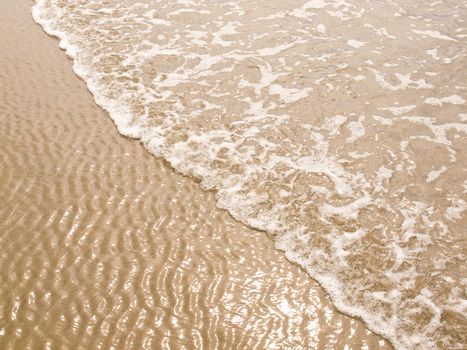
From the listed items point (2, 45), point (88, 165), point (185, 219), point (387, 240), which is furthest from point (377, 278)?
point (2, 45)

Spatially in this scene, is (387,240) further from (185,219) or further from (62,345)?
(62,345)

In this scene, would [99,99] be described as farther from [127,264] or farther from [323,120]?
[323,120]

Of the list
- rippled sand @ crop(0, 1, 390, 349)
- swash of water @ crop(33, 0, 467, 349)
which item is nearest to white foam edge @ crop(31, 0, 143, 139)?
swash of water @ crop(33, 0, 467, 349)

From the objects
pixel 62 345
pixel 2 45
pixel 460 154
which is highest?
pixel 2 45

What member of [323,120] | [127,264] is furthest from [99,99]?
[323,120]

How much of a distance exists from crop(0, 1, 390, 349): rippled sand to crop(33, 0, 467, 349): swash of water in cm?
31

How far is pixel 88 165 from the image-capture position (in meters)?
5.43

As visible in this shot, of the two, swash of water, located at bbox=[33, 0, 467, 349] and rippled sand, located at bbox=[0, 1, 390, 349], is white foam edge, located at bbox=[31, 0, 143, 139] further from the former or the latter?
rippled sand, located at bbox=[0, 1, 390, 349]

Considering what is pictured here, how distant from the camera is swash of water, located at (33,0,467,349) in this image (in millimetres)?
4270

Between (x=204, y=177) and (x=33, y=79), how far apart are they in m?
3.87

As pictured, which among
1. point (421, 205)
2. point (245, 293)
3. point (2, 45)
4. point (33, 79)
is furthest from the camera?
point (2, 45)

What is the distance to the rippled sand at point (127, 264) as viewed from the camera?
370cm

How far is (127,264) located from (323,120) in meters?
3.63

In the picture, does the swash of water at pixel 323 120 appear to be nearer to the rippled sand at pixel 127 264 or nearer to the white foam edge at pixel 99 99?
the white foam edge at pixel 99 99
